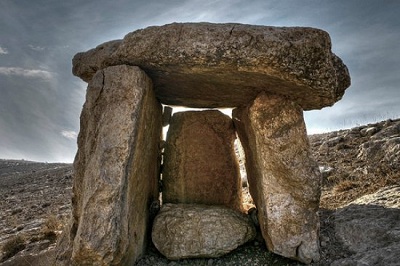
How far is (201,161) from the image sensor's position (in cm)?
616

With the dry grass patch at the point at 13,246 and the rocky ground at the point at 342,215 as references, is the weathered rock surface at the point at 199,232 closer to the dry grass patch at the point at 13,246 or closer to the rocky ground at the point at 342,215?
the rocky ground at the point at 342,215

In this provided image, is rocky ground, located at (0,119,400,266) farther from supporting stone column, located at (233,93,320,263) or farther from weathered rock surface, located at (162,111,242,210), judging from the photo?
weathered rock surface, located at (162,111,242,210)

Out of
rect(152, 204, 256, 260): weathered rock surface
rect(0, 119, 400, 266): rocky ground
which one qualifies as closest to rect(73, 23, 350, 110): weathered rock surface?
rect(0, 119, 400, 266): rocky ground

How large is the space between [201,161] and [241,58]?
2.22 m

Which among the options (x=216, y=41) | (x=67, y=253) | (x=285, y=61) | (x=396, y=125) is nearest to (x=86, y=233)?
(x=67, y=253)

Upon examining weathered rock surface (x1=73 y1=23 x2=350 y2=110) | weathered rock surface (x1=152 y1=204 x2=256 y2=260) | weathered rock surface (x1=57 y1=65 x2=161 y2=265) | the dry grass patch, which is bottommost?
the dry grass patch

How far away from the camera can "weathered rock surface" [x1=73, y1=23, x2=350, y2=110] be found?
14.8 ft

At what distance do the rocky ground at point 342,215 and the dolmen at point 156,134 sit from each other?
10.6 inches

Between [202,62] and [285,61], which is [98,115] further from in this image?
[285,61]

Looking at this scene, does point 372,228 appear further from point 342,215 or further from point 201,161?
point 201,161

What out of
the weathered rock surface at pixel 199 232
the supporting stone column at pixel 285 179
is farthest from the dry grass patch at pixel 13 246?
the supporting stone column at pixel 285 179

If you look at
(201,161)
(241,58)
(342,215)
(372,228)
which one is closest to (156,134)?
(201,161)

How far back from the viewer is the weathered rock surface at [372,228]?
4145 mm

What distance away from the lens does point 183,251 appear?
499 centimetres
